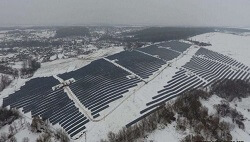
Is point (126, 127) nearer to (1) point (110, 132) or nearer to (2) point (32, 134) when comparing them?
(1) point (110, 132)

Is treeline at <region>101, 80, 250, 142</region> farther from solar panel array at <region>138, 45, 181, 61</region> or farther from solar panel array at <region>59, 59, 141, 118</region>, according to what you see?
solar panel array at <region>138, 45, 181, 61</region>

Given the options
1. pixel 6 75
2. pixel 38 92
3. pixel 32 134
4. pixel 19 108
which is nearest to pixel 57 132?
pixel 32 134

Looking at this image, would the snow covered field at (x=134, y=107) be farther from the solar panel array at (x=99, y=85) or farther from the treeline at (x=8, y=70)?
the treeline at (x=8, y=70)

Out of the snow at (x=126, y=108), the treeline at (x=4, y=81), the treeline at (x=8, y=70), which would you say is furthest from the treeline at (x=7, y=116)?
the treeline at (x=8, y=70)

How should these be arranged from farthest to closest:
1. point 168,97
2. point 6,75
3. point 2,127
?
point 6,75
point 168,97
point 2,127

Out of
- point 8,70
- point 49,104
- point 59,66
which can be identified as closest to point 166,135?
point 49,104
